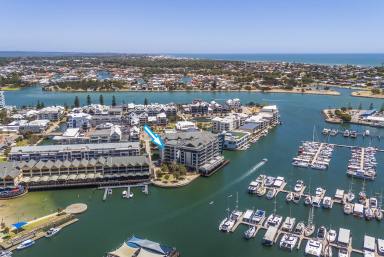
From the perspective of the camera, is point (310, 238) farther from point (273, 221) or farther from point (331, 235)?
point (273, 221)

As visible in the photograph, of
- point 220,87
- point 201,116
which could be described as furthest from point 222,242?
point 220,87

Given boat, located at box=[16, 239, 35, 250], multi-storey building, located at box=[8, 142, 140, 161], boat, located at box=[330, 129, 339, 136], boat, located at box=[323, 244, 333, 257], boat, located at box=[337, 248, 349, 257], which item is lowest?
boat, located at box=[16, 239, 35, 250]

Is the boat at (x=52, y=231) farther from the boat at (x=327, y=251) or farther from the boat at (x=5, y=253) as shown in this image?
the boat at (x=327, y=251)

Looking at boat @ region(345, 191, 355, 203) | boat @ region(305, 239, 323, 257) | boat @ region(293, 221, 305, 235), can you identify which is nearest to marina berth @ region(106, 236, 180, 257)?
boat @ region(305, 239, 323, 257)

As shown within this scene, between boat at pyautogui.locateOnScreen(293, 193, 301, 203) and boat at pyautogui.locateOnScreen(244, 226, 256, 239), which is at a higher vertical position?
boat at pyautogui.locateOnScreen(293, 193, 301, 203)

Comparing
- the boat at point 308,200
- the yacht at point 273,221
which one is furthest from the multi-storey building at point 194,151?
the yacht at point 273,221

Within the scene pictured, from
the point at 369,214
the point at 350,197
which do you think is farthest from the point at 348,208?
the point at 350,197

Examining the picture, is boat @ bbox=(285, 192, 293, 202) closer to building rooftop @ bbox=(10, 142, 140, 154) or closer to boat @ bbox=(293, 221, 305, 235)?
boat @ bbox=(293, 221, 305, 235)

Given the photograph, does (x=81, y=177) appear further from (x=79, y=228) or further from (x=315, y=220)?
(x=315, y=220)
